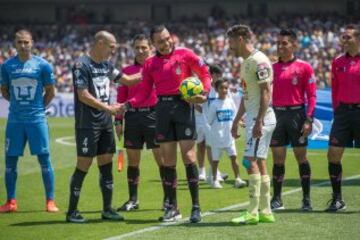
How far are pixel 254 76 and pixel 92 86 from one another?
201cm

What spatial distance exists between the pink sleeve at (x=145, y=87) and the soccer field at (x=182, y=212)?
1497mm

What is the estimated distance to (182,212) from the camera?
38.2 feet

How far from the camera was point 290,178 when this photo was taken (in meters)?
15.6

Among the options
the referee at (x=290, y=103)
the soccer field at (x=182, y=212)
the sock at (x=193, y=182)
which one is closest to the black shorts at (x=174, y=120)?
the sock at (x=193, y=182)

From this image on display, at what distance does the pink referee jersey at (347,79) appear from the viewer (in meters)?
11.6

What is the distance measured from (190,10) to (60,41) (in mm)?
7740

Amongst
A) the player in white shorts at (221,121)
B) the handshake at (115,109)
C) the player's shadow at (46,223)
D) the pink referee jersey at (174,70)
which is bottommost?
the player's shadow at (46,223)

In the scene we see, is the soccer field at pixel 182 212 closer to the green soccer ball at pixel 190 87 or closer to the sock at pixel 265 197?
the sock at pixel 265 197

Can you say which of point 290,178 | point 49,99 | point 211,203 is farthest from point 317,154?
point 49,99

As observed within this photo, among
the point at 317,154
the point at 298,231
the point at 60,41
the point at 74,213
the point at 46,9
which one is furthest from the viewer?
the point at 46,9

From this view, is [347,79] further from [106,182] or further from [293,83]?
[106,182]

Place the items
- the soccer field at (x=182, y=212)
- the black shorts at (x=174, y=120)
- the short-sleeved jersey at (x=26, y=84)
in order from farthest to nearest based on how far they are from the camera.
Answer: the short-sleeved jersey at (x=26, y=84) → the black shorts at (x=174, y=120) → the soccer field at (x=182, y=212)

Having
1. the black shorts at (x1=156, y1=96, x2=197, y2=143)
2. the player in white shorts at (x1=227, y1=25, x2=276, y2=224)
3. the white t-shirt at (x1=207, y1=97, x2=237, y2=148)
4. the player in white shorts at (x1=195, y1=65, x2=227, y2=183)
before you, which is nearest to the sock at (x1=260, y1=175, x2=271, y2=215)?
the player in white shorts at (x1=227, y1=25, x2=276, y2=224)

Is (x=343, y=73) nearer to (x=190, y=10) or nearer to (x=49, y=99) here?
(x=49, y=99)
